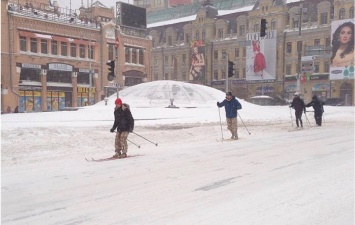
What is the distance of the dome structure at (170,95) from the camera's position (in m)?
33.8

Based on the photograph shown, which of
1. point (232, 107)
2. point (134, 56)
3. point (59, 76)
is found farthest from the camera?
point (134, 56)

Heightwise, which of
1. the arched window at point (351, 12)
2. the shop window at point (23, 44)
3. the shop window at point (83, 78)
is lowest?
the shop window at point (83, 78)

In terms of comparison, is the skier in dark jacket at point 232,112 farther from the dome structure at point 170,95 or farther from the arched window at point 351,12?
the arched window at point 351,12

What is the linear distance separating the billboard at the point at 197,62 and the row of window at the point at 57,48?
23.6 meters

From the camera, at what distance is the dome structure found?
3384 centimetres

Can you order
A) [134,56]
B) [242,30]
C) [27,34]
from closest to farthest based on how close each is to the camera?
[27,34], [134,56], [242,30]

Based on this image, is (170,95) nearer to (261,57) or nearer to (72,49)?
(72,49)

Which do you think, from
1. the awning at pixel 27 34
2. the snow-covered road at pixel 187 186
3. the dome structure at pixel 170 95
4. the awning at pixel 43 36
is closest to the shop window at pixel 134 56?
the awning at pixel 43 36

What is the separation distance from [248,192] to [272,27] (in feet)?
184

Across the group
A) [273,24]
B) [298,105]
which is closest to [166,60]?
[273,24]

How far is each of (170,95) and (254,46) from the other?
28.0 m

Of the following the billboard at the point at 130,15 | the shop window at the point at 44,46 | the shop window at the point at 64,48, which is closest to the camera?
the shop window at the point at 44,46

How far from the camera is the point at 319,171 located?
793 cm

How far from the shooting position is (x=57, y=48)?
44656 mm
